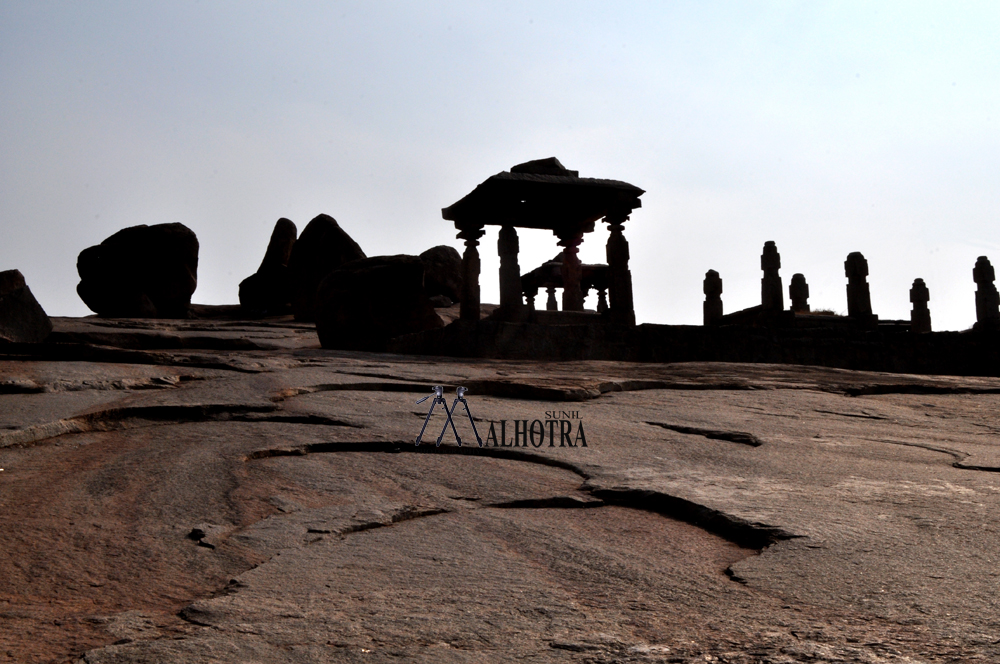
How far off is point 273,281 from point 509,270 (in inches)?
526

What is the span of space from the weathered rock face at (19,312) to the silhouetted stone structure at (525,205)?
669 cm

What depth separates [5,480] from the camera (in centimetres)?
315

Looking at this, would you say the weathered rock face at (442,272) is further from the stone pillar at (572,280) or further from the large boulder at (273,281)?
the stone pillar at (572,280)

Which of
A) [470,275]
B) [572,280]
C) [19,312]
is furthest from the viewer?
[572,280]

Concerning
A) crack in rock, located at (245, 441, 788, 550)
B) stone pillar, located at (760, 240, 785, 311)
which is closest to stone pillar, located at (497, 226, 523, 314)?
stone pillar, located at (760, 240, 785, 311)

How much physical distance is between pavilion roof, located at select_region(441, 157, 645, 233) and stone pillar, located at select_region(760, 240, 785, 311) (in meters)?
6.03

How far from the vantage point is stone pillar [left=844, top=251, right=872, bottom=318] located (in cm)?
1927

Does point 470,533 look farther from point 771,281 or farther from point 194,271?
point 194,271

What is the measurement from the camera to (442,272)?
24.5 m

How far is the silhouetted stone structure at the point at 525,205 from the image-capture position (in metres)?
13.2

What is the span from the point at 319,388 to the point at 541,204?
9.66 metres

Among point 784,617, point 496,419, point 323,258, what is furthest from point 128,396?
point 323,258

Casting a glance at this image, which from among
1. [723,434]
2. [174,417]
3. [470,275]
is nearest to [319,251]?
→ [470,275]

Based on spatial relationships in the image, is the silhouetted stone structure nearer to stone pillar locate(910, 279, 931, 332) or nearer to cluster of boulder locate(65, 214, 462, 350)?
cluster of boulder locate(65, 214, 462, 350)
